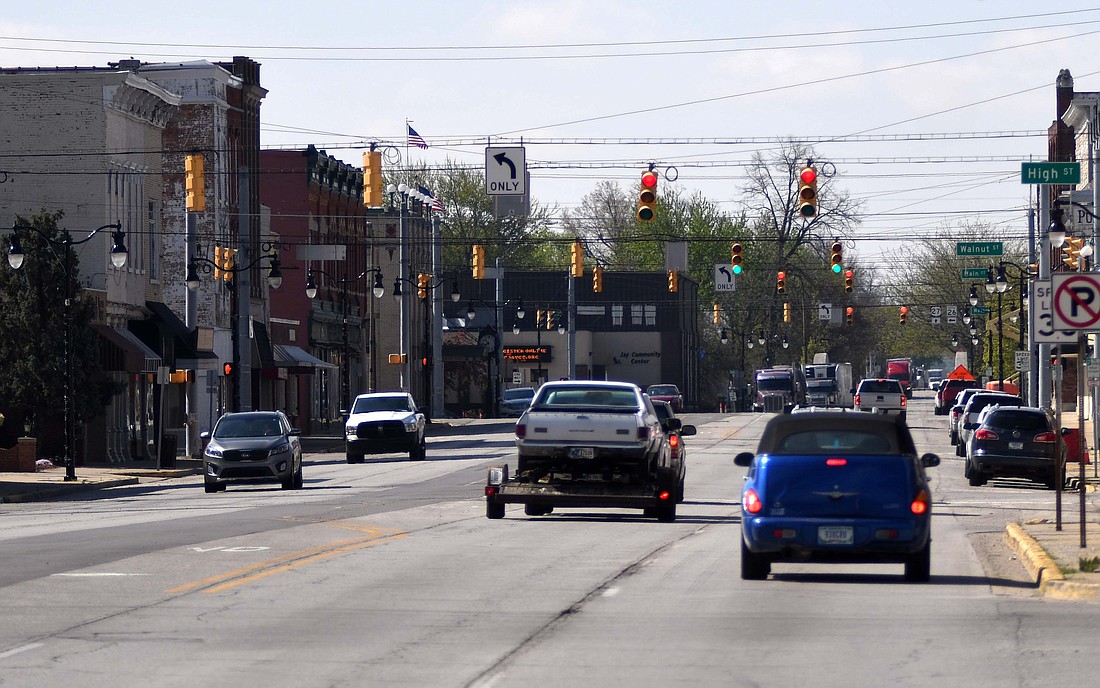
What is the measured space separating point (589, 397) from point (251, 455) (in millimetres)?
13946

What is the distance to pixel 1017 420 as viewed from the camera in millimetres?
37375

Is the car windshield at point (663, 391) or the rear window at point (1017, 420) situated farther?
the car windshield at point (663, 391)

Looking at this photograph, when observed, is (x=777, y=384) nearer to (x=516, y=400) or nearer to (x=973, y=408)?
(x=516, y=400)

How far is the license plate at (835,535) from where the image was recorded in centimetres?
1587

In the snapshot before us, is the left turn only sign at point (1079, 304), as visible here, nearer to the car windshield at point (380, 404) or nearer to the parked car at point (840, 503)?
the parked car at point (840, 503)

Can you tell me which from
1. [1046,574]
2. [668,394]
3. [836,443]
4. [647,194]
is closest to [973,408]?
[647,194]

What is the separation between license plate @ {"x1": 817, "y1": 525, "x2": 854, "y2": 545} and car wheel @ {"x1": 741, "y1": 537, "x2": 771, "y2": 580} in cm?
85

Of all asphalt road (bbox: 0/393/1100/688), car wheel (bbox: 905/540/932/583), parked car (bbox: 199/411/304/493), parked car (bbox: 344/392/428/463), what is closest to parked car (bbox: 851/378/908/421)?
parked car (bbox: 344/392/428/463)

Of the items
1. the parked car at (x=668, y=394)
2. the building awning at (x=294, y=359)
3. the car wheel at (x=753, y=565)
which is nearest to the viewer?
the car wheel at (x=753, y=565)

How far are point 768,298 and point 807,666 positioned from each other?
111868 mm

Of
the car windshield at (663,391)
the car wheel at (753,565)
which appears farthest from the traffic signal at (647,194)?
the car windshield at (663,391)

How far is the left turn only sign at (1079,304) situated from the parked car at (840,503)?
4.44 metres

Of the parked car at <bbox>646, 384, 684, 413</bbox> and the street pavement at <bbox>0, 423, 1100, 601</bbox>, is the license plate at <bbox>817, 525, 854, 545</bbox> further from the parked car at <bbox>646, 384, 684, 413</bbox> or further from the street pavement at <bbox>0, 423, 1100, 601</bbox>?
the parked car at <bbox>646, 384, 684, 413</bbox>

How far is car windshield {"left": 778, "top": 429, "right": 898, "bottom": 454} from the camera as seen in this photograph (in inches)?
641
